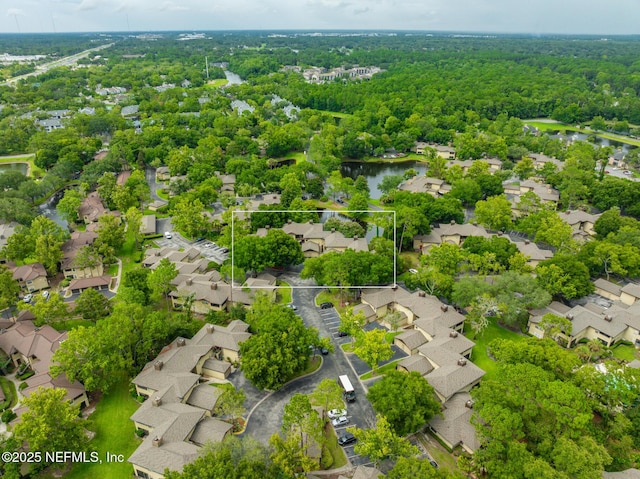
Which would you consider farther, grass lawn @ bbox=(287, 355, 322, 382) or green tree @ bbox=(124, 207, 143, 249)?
green tree @ bbox=(124, 207, 143, 249)

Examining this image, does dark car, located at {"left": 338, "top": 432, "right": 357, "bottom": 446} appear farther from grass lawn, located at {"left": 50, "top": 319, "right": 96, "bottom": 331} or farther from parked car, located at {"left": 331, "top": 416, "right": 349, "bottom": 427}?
grass lawn, located at {"left": 50, "top": 319, "right": 96, "bottom": 331}

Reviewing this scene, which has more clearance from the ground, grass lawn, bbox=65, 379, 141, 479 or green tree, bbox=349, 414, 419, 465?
green tree, bbox=349, 414, 419, 465

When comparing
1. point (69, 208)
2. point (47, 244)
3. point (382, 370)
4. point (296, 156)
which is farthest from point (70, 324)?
point (296, 156)

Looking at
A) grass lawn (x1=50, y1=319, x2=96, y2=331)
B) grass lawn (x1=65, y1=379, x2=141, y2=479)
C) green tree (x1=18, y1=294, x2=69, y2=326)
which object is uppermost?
green tree (x1=18, y1=294, x2=69, y2=326)

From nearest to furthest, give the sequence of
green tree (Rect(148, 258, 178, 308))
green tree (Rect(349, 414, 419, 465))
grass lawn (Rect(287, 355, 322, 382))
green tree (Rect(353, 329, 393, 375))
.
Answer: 1. green tree (Rect(349, 414, 419, 465))
2. green tree (Rect(353, 329, 393, 375))
3. grass lawn (Rect(287, 355, 322, 382))
4. green tree (Rect(148, 258, 178, 308))

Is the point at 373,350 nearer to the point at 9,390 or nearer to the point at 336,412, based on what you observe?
the point at 336,412

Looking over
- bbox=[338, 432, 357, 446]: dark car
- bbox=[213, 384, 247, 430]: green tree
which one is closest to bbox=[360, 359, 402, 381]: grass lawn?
bbox=[338, 432, 357, 446]: dark car

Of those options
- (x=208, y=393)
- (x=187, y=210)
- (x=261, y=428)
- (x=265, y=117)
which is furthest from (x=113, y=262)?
(x=265, y=117)

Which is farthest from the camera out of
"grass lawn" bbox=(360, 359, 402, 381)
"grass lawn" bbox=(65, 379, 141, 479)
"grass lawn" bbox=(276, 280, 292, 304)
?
"grass lawn" bbox=(276, 280, 292, 304)
